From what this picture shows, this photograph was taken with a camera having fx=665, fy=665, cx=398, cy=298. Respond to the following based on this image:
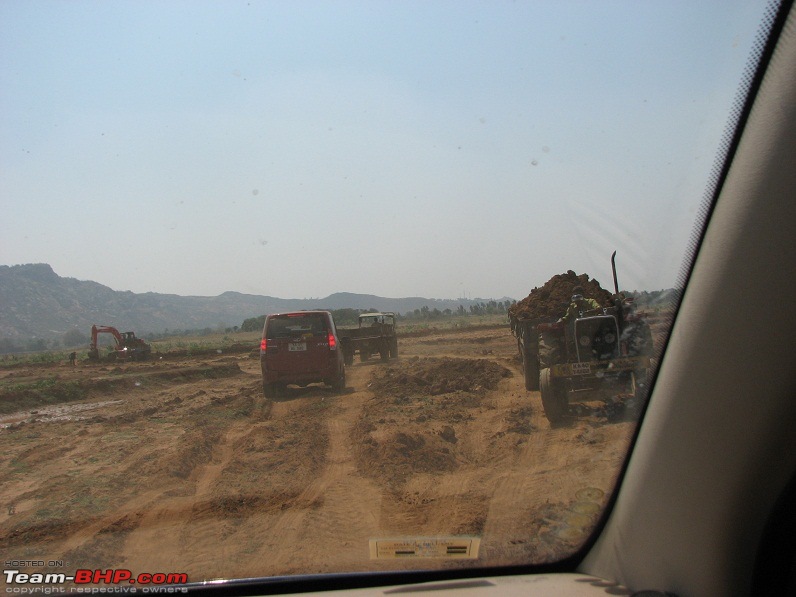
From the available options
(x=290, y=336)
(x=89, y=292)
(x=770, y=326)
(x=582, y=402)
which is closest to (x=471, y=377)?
(x=290, y=336)

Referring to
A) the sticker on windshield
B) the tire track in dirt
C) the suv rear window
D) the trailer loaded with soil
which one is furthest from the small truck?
the sticker on windshield

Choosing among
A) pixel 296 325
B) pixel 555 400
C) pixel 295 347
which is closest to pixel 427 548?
pixel 555 400

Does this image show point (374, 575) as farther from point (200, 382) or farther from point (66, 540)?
point (200, 382)

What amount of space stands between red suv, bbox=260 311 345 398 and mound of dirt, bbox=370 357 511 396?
137 cm

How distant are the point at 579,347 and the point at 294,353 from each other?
769cm

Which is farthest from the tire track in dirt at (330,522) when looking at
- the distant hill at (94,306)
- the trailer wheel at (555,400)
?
the distant hill at (94,306)

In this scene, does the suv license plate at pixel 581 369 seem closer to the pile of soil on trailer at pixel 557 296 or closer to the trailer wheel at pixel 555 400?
the trailer wheel at pixel 555 400

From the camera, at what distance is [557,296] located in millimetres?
11586

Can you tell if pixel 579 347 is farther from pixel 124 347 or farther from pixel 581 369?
pixel 124 347

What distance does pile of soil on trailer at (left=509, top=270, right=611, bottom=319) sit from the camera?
9.67 meters

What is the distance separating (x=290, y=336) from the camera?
48.8 feet

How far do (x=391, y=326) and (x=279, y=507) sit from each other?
2084cm

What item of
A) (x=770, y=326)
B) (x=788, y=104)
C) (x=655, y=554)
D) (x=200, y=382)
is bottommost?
(x=200, y=382)

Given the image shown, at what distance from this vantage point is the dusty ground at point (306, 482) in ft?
14.8
